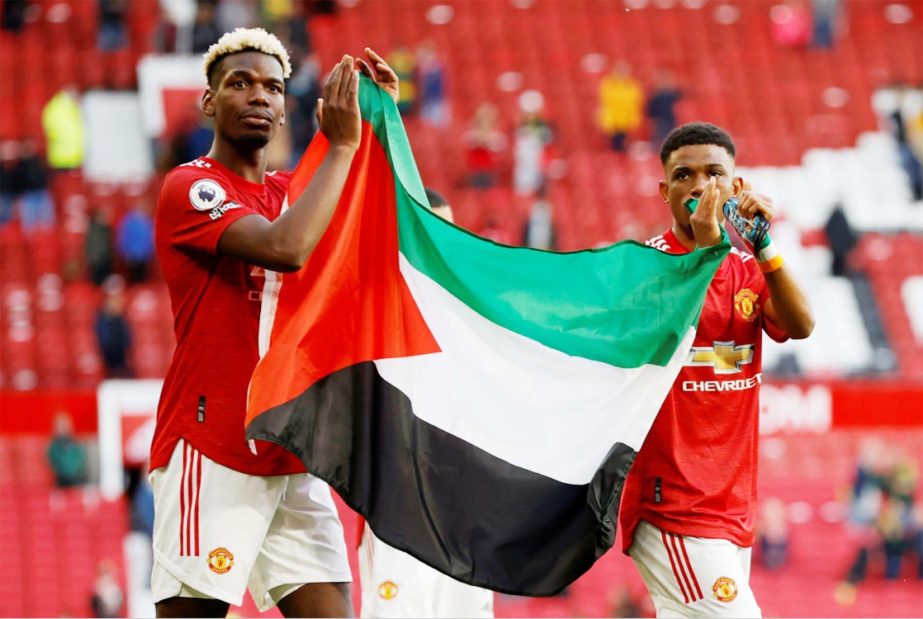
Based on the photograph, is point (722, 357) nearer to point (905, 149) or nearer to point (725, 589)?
point (725, 589)

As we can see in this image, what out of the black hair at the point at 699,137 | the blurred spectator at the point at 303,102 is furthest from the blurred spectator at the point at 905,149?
the black hair at the point at 699,137

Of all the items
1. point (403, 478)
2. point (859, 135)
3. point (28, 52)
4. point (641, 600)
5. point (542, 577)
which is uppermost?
point (28, 52)

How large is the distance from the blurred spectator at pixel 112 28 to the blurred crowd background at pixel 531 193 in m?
0.03

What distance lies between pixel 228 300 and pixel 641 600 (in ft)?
34.4

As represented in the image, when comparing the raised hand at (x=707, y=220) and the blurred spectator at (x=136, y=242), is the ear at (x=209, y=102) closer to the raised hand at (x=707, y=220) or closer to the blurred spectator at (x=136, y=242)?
the raised hand at (x=707, y=220)

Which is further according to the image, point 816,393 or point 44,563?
point 816,393

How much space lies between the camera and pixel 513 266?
16.6 ft

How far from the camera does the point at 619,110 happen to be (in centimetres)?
2030

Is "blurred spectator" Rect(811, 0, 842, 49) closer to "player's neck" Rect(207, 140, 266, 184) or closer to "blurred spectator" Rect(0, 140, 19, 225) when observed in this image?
"blurred spectator" Rect(0, 140, 19, 225)

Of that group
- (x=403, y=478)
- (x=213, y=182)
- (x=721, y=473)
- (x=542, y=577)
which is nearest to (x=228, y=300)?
(x=213, y=182)

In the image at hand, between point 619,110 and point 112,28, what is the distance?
6716mm

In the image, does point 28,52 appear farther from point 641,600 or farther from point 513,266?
point 513,266

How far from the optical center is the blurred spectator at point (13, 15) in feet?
68.5

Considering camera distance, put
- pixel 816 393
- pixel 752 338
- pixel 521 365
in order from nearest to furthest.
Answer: pixel 521 365 → pixel 752 338 → pixel 816 393
